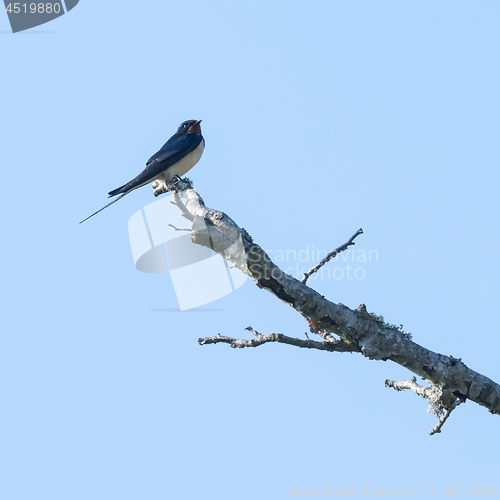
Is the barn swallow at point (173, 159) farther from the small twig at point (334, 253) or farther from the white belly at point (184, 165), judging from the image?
the small twig at point (334, 253)

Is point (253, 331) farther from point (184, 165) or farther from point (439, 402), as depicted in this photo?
point (184, 165)

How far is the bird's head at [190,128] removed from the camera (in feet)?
32.1

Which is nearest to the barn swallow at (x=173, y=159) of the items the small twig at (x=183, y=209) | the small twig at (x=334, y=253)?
the small twig at (x=183, y=209)

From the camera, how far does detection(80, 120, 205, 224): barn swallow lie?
8234 millimetres

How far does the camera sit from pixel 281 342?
16.7 ft

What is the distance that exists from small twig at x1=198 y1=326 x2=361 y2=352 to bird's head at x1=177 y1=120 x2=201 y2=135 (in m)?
5.24

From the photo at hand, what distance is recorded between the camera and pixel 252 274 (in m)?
5.21

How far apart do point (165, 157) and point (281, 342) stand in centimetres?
443

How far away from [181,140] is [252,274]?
466 centimetres

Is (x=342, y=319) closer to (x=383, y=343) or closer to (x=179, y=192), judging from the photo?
(x=383, y=343)

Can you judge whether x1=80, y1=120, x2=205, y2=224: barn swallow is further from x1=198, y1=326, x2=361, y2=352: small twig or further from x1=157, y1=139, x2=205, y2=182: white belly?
x1=198, y1=326, x2=361, y2=352: small twig

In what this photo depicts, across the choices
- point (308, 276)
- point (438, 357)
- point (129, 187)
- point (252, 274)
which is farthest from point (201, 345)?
point (129, 187)

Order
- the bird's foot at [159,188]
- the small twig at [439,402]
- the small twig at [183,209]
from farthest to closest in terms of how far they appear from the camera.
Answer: the bird's foot at [159,188] → the small twig at [183,209] → the small twig at [439,402]

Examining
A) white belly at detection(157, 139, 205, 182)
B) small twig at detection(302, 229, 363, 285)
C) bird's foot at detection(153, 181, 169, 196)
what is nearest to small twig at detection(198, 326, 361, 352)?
small twig at detection(302, 229, 363, 285)
